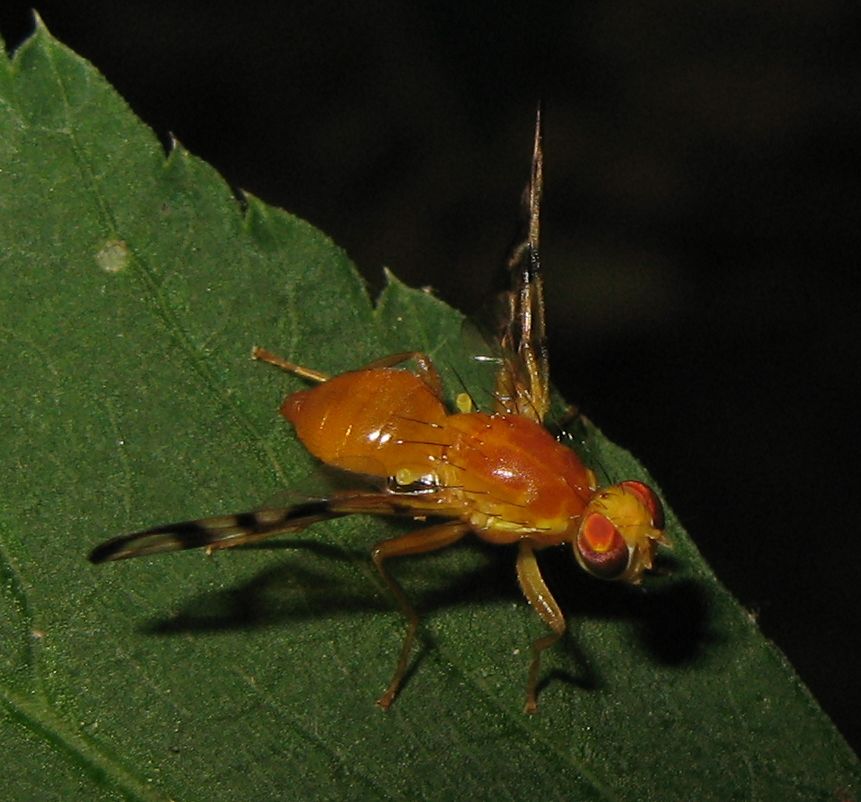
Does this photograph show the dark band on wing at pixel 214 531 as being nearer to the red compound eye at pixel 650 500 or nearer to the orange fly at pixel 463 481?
the orange fly at pixel 463 481

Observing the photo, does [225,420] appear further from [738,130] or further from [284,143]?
[738,130]

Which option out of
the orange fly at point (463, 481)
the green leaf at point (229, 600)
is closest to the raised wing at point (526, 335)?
the orange fly at point (463, 481)

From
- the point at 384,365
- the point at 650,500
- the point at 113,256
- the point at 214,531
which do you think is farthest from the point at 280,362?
the point at 650,500

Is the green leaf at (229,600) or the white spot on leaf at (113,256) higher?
the white spot on leaf at (113,256)

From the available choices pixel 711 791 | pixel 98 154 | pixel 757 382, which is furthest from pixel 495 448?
pixel 757 382

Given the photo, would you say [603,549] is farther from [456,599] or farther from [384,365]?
[384,365]

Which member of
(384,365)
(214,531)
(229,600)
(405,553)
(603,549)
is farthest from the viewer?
(384,365)
